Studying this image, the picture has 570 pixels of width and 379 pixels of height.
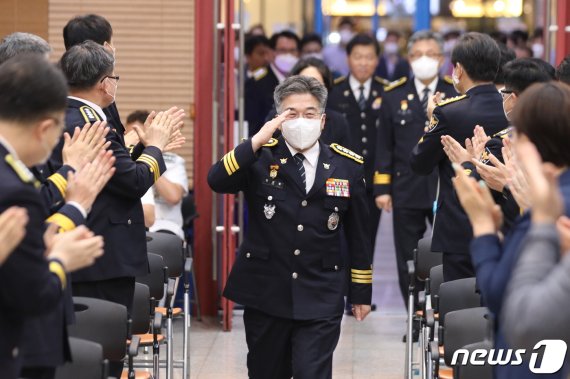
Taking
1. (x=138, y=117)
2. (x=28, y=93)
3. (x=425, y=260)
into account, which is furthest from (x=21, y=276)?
(x=138, y=117)

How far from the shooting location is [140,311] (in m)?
5.50

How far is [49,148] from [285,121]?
6.60 ft

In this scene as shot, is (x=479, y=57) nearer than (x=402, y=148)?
Yes

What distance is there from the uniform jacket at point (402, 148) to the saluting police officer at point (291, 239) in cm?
289

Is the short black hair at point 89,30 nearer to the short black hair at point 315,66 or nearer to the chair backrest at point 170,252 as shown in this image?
the chair backrest at point 170,252

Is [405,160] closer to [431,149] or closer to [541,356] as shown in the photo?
[431,149]

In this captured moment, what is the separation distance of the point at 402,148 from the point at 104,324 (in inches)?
154

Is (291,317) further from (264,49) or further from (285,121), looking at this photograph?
(264,49)

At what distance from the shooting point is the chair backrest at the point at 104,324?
4582 mm

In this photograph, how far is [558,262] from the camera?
2.91 meters

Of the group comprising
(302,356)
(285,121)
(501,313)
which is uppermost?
(285,121)

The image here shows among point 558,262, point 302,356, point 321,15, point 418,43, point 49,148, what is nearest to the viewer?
point 558,262

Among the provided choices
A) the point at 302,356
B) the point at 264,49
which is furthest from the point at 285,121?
the point at 264,49

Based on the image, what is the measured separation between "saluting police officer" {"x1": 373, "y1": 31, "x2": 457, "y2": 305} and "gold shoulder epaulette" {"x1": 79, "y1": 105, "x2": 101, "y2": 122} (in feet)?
11.5
